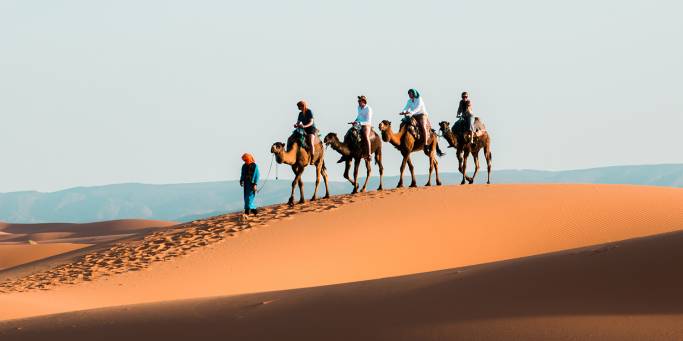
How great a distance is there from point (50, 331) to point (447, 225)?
46.1 feet

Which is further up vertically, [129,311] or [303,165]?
[303,165]

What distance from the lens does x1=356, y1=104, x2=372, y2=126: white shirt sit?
26859 mm

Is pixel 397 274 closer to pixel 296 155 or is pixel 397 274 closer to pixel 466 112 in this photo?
pixel 296 155

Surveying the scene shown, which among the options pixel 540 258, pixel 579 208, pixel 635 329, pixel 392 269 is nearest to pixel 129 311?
pixel 540 258

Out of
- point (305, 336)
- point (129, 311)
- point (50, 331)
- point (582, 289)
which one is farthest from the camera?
point (129, 311)

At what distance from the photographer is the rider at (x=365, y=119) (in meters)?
26.7

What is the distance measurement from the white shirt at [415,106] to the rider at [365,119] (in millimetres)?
939

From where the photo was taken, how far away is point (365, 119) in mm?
27062

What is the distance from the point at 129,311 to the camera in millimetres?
14305

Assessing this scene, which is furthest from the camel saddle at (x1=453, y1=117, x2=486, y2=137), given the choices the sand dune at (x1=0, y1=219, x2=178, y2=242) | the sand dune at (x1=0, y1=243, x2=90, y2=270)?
the sand dune at (x1=0, y1=219, x2=178, y2=242)

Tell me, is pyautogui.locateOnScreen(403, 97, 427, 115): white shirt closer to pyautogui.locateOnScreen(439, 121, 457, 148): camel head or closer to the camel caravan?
the camel caravan

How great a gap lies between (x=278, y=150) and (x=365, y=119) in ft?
9.17

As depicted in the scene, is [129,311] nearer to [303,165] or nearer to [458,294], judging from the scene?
[458,294]

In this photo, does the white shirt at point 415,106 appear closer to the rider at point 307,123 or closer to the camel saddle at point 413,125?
the camel saddle at point 413,125
